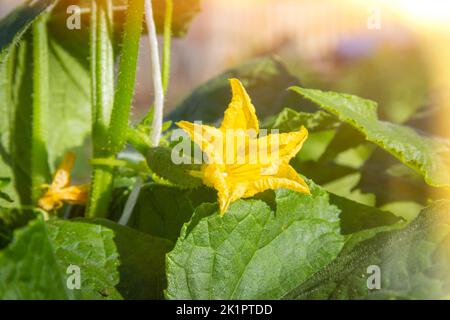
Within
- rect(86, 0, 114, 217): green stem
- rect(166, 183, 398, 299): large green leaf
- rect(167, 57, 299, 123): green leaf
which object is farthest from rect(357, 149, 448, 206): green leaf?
rect(86, 0, 114, 217): green stem

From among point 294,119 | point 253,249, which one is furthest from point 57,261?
point 294,119

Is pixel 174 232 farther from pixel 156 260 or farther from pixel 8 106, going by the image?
pixel 8 106

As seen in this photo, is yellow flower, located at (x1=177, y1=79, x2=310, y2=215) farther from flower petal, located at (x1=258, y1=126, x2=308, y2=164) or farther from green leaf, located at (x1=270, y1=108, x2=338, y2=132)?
green leaf, located at (x1=270, y1=108, x2=338, y2=132)

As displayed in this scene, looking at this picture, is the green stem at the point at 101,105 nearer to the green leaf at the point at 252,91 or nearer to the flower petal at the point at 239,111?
the flower petal at the point at 239,111

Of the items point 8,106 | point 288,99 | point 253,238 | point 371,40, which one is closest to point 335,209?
point 253,238
